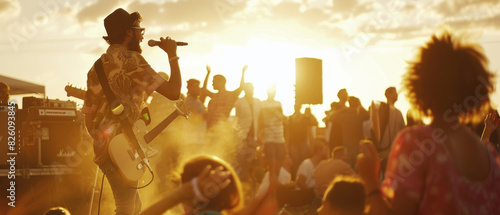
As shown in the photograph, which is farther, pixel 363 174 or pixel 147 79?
pixel 147 79

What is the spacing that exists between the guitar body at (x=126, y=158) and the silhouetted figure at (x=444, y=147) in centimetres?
251

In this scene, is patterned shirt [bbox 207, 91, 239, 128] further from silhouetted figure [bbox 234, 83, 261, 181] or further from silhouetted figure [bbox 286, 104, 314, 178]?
silhouetted figure [bbox 286, 104, 314, 178]

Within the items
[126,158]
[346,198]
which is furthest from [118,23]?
[346,198]

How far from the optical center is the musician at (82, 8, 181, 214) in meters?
4.99

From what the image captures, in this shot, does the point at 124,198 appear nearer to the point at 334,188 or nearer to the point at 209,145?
the point at 334,188

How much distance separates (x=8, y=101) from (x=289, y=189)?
4034mm

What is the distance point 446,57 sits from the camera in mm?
2807

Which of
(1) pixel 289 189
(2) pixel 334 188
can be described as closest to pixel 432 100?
(2) pixel 334 188

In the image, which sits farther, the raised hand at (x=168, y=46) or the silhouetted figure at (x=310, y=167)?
the silhouetted figure at (x=310, y=167)

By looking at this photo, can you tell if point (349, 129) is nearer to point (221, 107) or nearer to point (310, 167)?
point (310, 167)

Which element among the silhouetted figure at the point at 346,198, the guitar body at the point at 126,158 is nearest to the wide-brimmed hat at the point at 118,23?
the guitar body at the point at 126,158

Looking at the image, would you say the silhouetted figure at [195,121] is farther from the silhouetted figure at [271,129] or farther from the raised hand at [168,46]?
the raised hand at [168,46]

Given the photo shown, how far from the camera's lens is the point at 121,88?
16.5 feet

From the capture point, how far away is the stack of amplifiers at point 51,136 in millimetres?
9797
